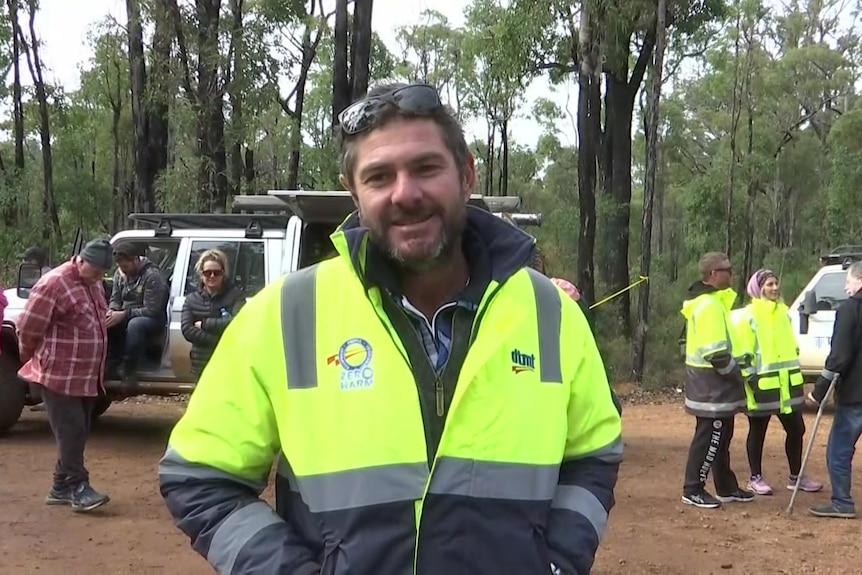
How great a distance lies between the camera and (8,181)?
86.2 ft

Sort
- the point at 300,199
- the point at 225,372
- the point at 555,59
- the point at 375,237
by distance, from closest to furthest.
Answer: the point at 225,372
the point at 375,237
the point at 300,199
the point at 555,59

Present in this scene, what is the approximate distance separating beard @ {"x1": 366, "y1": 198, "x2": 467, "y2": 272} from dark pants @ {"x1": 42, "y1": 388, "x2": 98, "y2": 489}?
509 centimetres

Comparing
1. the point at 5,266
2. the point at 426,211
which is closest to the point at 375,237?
the point at 426,211

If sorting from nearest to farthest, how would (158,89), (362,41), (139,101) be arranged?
1. (362,41)
2. (158,89)
3. (139,101)

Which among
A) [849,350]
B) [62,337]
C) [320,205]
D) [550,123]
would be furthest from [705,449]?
[550,123]

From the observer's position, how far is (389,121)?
6.52 feet

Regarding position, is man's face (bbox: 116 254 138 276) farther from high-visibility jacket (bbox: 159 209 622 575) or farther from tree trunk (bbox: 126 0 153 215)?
tree trunk (bbox: 126 0 153 215)

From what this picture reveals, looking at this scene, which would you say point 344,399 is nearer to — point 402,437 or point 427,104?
point 402,437

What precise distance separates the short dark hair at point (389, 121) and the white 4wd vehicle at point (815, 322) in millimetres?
10515

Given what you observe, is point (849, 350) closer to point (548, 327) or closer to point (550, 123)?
point (548, 327)

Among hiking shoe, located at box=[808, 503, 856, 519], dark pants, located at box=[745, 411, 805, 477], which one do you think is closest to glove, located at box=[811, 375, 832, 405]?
dark pants, located at box=[745, 411, 805, 477]

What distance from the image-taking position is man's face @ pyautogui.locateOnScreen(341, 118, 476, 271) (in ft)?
6.43

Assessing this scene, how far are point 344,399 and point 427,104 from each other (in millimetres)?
666

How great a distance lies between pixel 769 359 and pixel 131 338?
546 centimetres
